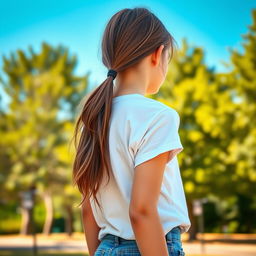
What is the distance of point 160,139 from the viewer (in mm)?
1273

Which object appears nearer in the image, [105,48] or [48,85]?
[105,48]

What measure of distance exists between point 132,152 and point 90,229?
1.16ft

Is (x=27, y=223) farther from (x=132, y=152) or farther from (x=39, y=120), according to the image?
(x=132, y=152)

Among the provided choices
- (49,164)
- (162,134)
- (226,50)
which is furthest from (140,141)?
(49,164)

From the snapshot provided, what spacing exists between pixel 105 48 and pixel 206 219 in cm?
2924

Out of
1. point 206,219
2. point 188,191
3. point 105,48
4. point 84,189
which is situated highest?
point 105,48

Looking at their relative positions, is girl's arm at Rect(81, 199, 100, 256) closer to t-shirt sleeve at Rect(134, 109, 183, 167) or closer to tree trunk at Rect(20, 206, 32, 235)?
t-shirt sleeve at Rect(134, 109, 183, 167)

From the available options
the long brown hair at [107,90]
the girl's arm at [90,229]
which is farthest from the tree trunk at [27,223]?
the long brown hair at [107,90]

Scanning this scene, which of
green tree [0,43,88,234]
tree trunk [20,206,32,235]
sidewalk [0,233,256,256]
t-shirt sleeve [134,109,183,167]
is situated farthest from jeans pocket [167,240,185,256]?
tree trunk [20,206,32,235]

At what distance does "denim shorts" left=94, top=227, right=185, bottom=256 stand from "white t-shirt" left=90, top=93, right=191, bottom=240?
0.7 inches

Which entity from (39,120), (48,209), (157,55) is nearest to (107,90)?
(157,55)

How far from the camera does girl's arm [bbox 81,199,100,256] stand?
4.98 feet

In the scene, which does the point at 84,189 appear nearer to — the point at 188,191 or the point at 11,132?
the point at 188,191

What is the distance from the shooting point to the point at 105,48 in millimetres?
1488
